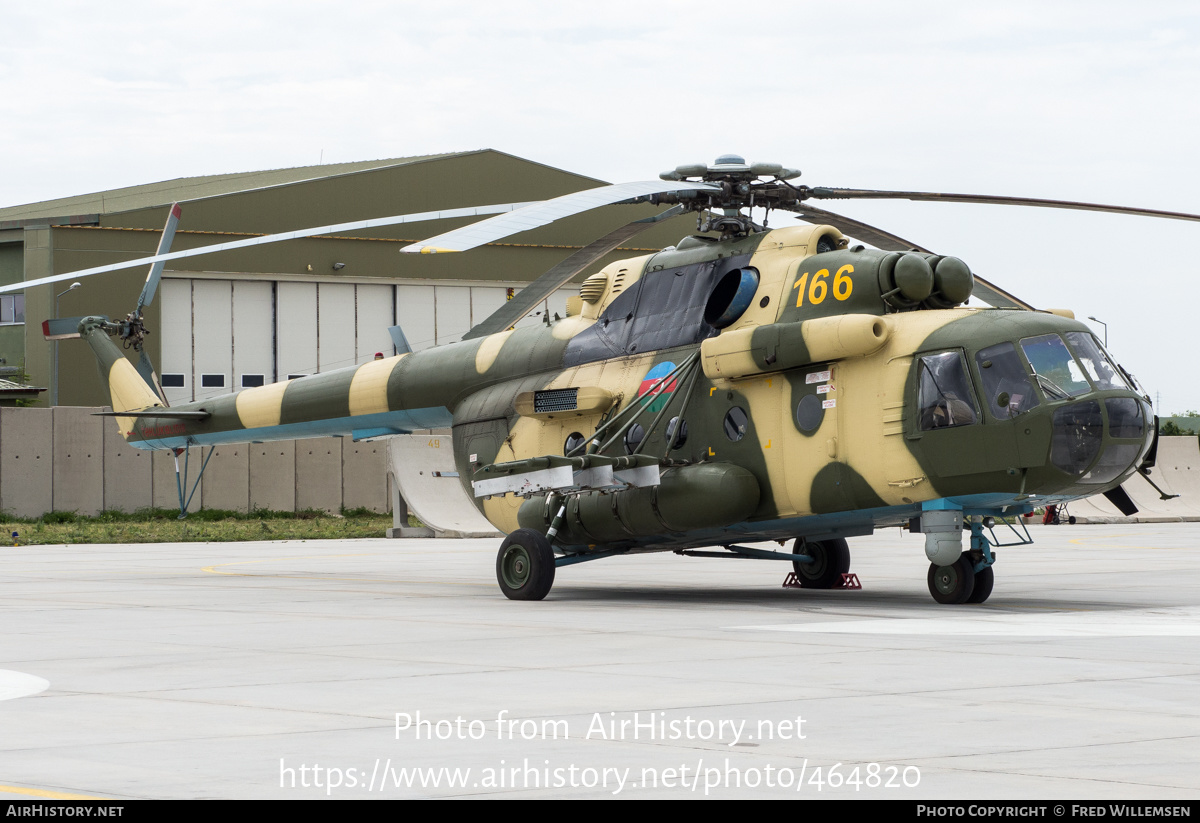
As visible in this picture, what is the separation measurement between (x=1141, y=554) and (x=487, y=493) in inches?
546

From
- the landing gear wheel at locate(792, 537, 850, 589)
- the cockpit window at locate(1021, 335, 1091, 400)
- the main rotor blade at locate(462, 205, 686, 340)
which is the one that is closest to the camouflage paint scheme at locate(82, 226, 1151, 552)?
the cockpit window at locate(1021, 335, 1091, 400)

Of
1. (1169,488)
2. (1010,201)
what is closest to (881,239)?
(1010,201)

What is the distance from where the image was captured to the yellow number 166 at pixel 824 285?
14156mm

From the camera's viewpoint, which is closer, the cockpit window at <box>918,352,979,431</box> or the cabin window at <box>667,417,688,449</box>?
the cockpit window at <box>918,352,979,431</box>

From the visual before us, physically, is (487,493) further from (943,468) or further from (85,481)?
(85,481)

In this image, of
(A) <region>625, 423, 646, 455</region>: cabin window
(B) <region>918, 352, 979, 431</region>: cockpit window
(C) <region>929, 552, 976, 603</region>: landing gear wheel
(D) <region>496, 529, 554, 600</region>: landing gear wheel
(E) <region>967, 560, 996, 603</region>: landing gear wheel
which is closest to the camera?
(B) <region>918, 352, 979, 431</region>: cockpit window

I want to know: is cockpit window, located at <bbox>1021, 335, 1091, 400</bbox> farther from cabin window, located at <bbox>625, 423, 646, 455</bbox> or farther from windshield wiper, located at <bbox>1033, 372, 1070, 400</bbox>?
cabin window, located at <bbox>625, 423, 646, 455</bbox>

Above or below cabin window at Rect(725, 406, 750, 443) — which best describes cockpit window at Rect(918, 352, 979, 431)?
above

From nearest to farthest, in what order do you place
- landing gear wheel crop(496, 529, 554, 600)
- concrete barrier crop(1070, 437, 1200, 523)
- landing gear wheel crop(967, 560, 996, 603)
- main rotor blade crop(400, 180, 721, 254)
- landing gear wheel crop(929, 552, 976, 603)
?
main rotor blade crop(400, 180, 721, 254)
landing gear wheel crop(929, 552, 976, 603)
landing gear wheel crop(967, 560, 996, 603)
landing gear wheel crop(496, 529, 554, 600)
concrete barrier crop(1070, 437, 1200, 523)

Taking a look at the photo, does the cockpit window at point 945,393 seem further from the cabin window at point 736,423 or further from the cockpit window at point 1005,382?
the cabin window at point 736,423

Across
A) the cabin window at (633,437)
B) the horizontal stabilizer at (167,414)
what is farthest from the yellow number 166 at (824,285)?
the horizontal stabilizer at (167,414)

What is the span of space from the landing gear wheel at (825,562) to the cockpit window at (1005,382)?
4.23 metres

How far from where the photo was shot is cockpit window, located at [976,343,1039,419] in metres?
12.7

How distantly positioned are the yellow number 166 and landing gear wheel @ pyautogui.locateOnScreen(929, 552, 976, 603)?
114 inches
